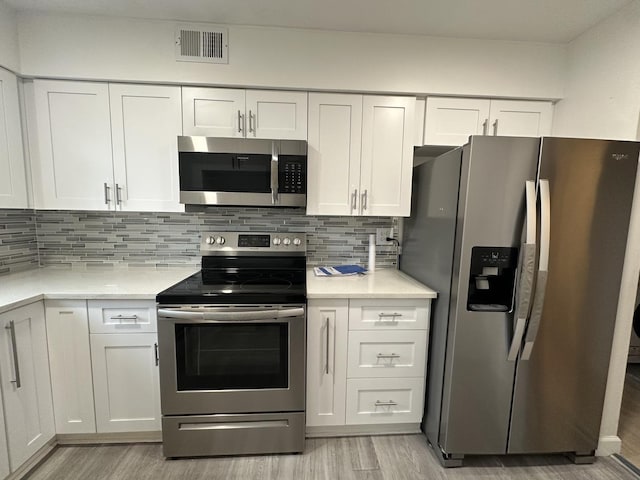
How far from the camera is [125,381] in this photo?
5.13 ft

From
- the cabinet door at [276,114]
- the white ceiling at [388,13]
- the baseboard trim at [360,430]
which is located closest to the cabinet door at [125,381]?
the baseboard trim at [360,430]

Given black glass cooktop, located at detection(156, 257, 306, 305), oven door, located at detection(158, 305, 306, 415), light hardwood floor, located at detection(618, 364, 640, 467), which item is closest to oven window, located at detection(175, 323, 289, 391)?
oven door, located at detection(158, 305, 306, 415)

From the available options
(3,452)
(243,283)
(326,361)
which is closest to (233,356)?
(243,283)

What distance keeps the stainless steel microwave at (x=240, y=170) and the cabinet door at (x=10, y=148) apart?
3.19 feet

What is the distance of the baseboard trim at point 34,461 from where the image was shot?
4.60 ft

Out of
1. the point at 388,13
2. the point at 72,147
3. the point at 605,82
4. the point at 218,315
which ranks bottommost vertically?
the point at 218,315

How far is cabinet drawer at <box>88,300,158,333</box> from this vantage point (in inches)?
59.8

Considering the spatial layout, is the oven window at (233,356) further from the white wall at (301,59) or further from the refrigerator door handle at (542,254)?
the white wall at (301,59)

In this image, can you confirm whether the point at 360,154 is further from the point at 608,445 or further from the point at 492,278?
the point at 608,445

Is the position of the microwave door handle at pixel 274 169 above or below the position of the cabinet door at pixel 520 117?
below

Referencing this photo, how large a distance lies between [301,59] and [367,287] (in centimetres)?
147

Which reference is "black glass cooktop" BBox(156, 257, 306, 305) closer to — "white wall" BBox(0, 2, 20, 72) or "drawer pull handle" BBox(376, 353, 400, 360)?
"drawer pull handle" BBox(376, 353, 400, 360)

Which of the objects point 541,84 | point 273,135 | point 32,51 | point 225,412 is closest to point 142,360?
point 225,412

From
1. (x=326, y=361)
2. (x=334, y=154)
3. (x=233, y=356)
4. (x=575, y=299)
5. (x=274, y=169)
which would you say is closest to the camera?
(x=575, y=299)
